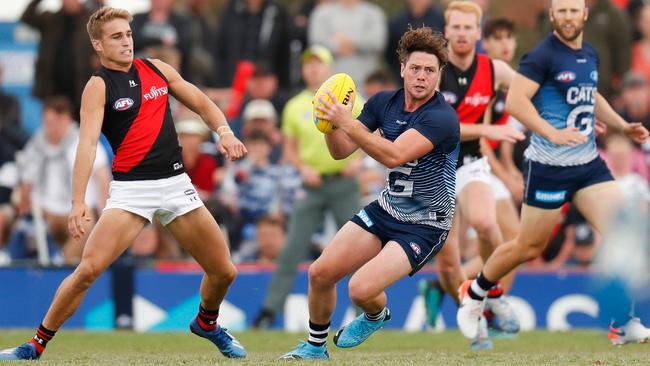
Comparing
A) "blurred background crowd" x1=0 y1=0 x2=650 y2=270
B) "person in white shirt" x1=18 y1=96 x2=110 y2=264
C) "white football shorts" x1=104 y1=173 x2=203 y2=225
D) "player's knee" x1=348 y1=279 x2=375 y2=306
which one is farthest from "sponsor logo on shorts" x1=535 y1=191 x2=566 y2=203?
"person in white shirt" x1=18 y1=96 x2=110 y2=264

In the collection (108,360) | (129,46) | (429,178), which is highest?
(129,46)

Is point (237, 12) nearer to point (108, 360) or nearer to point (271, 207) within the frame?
point (271, 207)

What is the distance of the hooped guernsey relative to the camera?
9.12 meters

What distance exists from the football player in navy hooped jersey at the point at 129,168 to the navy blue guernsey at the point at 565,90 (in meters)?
2.64

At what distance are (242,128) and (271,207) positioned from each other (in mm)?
1516

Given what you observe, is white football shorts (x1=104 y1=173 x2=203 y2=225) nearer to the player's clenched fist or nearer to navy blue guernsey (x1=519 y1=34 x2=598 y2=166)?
the player's clenched fist

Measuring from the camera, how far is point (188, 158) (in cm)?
1510

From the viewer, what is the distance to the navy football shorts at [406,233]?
8836 millimetres

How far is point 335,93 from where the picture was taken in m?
8.67

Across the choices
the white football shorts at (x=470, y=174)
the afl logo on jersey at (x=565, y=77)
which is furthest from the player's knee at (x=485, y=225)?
the afl logo on jersey at (x=565, y=77)

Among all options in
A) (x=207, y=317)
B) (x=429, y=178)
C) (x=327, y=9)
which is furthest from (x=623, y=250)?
(x=327, y=9)

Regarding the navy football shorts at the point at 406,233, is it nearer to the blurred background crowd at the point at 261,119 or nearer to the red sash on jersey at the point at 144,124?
the red sash on jersey at the point at 144,124

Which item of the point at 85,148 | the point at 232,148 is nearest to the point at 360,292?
the point at 232,148

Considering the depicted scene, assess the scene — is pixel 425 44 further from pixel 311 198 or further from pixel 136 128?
pixel 311 198
